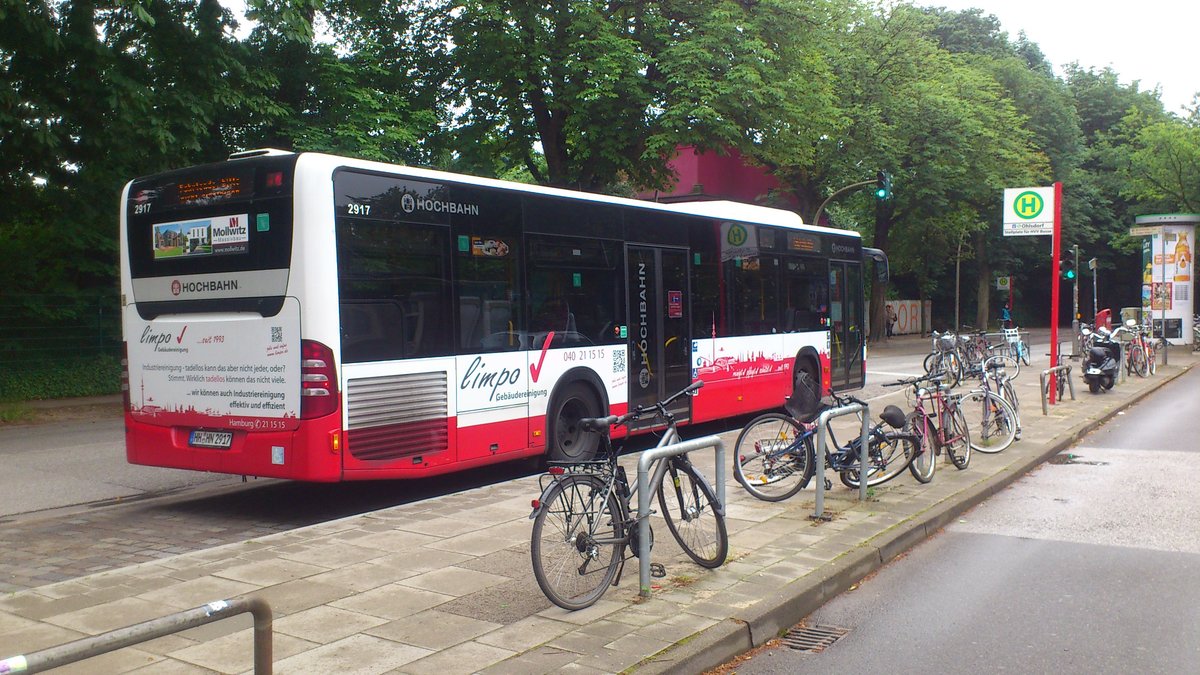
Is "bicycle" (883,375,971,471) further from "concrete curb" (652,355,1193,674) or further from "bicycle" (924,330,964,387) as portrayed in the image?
"bicycle" (924,330,964,387)

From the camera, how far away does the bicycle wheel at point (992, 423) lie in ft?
37.2

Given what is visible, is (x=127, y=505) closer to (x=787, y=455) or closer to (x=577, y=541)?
(x=577, y=541)

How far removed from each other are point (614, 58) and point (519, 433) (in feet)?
40.5

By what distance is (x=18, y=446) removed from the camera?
13.1 metres

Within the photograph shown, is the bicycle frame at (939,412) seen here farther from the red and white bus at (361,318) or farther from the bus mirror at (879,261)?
the bus mirror at (879,261)

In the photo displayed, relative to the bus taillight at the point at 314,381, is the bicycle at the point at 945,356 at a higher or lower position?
lower

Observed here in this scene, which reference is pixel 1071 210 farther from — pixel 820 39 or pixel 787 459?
pixel 787 459

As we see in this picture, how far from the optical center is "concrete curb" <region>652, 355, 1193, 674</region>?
470 centimetres

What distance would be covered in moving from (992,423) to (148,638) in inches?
403

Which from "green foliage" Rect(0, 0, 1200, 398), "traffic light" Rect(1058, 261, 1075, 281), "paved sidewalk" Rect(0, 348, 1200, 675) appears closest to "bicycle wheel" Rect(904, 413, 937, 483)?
"paved sidewalk" Rect(0, 348, 1200, 675)

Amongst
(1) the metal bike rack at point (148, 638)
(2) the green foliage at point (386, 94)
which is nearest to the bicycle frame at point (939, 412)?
(1) the metal bike rack at point (148, 638)

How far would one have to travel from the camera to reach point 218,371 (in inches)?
321

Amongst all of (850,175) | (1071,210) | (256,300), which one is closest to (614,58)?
(256,300)

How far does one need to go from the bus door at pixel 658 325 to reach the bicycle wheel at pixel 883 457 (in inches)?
130
